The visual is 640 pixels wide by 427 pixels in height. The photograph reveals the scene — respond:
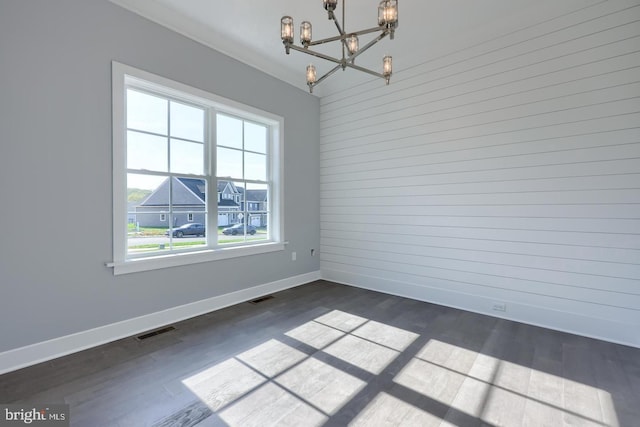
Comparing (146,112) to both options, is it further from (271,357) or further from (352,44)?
(271,357)

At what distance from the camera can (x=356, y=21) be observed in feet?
10.2

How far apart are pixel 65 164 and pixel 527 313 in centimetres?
473

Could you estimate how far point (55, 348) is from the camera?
2324 mm

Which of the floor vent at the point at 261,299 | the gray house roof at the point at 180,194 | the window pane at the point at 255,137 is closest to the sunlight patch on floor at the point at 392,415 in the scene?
the floor vent at the point at 261,299

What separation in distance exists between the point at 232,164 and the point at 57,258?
6.72 ft

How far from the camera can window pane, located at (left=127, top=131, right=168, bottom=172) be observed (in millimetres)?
2842

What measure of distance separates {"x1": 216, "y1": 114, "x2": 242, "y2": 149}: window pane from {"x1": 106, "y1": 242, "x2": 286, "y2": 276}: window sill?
141 centimetres

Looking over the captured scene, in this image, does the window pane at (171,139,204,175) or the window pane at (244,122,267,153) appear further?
the window pane at (244,122,267,153)

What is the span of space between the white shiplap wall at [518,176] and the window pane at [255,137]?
1492 millimetres

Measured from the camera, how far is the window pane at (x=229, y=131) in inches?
142

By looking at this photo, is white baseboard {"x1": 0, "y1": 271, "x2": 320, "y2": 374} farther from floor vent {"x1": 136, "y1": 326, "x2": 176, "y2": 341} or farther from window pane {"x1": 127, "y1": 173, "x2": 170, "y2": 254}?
window pane {"x1": 127, "y1": 173, "x2": 170, "y2": 254}

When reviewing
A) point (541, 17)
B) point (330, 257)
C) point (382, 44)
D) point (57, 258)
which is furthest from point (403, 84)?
point (57, 258)

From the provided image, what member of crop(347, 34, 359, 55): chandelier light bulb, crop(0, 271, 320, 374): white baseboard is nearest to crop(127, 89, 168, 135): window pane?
crop(0, 271, 320, 374): white baseboard

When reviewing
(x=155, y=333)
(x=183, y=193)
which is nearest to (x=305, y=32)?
(x=183, y=193)
